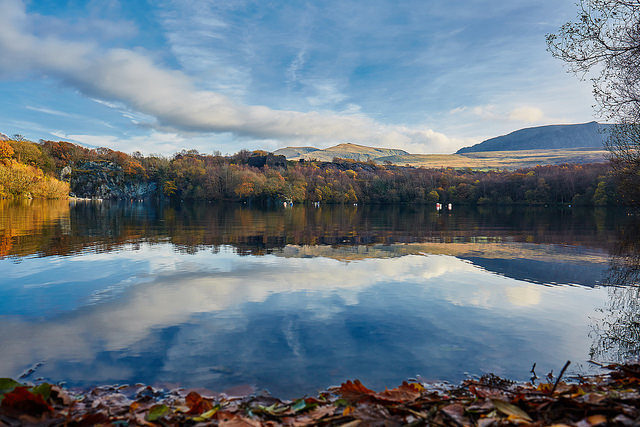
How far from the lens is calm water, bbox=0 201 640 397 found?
710 centimetres

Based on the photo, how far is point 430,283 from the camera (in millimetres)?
14305

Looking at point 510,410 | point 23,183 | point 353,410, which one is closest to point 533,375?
point 510,410

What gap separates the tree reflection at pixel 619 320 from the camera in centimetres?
826

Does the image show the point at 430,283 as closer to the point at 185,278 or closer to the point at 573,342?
the point at 573,342

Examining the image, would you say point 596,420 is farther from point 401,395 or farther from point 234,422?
point 234,422

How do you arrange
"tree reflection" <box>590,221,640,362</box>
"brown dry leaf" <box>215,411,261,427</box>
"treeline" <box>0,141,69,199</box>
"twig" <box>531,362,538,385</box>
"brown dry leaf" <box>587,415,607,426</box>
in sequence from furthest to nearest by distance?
"treeline" <box>0,141,69,199</box> → "tree reflection" <box>590,221,640,362</box> → "twig" <box>531,362,538,385</box> → "brown dry leaf" <box>215,411,261,427</box> → "brown dry leaf" <box>587,415,607,426</box>

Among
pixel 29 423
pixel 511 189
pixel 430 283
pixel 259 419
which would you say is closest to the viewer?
pixel 29 423

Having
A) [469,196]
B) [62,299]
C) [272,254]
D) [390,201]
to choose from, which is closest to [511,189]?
[469,196]

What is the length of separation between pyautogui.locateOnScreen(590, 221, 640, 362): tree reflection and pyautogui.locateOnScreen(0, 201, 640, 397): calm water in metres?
0.06

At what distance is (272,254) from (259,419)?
16535 mm

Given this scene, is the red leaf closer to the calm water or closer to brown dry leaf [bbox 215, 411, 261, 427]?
brown dry leaf [bbox 215, 411, 261, 427]

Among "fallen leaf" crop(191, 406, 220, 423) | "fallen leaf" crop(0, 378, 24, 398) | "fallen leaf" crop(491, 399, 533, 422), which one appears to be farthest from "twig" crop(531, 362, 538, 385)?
"fallen leaf" crop(0, 378, 24, 398)

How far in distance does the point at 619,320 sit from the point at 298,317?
29.0 feet

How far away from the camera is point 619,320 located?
1032cm
